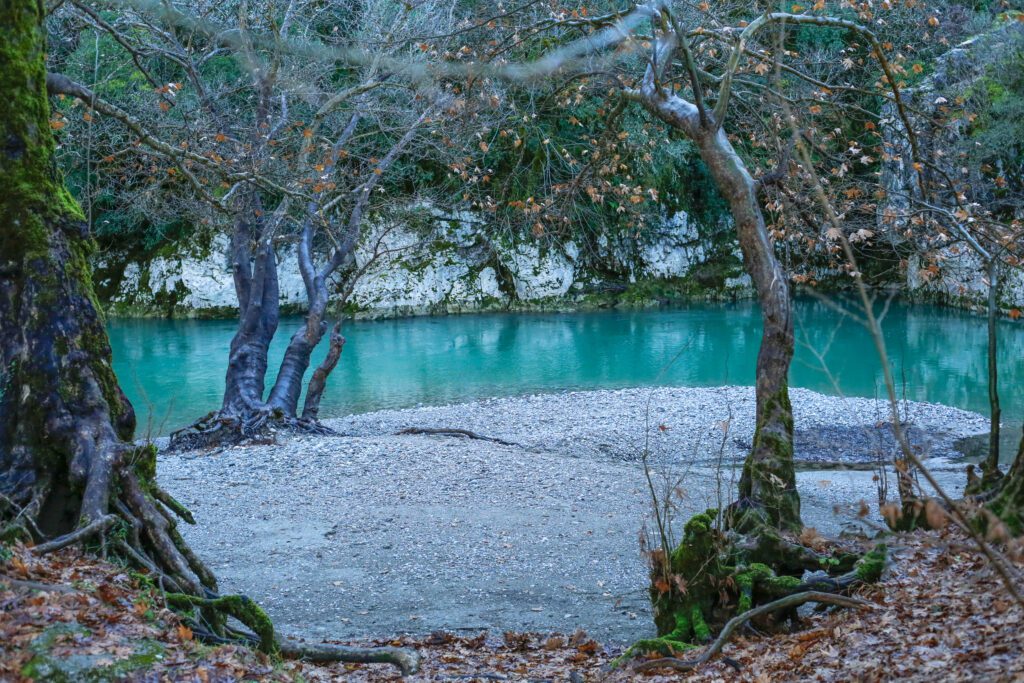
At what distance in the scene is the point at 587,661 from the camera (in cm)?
592

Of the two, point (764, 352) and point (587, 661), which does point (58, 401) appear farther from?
point (764, 352)

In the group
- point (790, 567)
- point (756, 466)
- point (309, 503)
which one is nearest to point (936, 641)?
point (790, 567)

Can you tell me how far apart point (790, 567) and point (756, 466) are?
98 centimetres

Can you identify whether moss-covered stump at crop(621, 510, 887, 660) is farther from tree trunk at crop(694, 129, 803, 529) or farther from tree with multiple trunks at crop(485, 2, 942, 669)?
tree trunk at crop(694, 129, 803, 529)

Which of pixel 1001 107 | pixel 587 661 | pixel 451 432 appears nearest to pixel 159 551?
pixel 587 661

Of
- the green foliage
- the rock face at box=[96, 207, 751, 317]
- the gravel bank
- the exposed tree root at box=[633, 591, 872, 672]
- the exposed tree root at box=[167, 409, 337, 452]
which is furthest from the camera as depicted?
the rock face at box=[96, 207, 751, 317]

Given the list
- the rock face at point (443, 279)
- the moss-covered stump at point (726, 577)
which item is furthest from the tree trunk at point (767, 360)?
the rock face at point (443, 279)

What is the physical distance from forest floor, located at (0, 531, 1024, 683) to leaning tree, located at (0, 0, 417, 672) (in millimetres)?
361

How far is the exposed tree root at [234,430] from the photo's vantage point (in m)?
13.3

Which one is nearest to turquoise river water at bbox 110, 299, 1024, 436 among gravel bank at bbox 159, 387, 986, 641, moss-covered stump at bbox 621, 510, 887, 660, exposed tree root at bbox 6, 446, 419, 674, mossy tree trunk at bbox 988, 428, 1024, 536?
gravel bank at bbox 159, 387, 986, 641

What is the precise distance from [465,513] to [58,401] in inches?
182

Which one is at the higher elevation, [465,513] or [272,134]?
[272,134]

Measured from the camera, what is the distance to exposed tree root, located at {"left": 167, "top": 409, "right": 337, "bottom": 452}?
13.3 m

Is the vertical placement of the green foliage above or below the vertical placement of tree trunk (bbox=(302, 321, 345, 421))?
above
